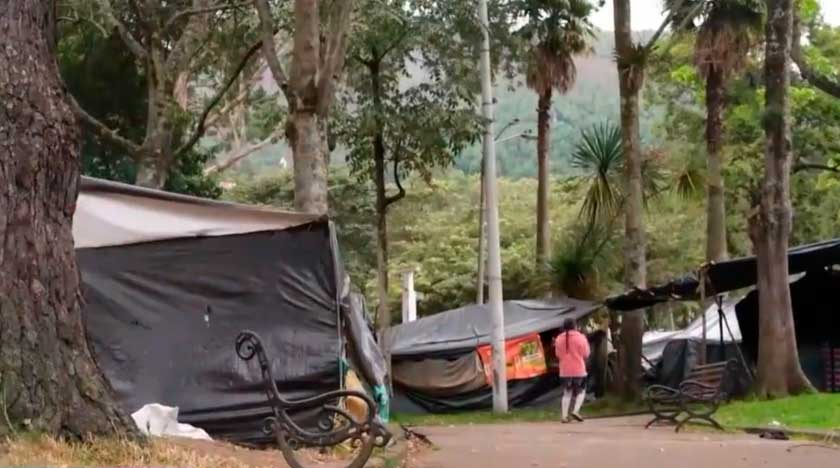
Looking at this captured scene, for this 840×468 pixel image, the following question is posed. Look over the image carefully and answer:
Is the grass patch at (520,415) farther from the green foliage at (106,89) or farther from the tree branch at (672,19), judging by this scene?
the green foliage at (106,89)

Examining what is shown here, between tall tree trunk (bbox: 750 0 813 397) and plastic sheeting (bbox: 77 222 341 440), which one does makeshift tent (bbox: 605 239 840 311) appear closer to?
tall tree trunk (bbox: 750 0 813 397)

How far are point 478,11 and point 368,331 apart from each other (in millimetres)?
11568

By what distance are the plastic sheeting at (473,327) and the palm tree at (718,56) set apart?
3.91 metres

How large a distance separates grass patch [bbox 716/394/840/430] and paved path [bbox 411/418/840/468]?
102 cm

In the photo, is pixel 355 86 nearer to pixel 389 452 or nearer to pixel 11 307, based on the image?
pixel 389 452

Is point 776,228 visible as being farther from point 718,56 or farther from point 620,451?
point 620,451

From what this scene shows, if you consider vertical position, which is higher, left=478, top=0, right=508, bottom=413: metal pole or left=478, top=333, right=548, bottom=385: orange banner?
left=478, top=0, right=508, bottom=413: metal pole

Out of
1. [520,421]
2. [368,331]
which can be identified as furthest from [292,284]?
[520,421]

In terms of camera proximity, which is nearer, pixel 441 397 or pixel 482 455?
pixel 482 455

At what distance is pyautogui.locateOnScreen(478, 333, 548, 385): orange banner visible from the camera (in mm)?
23750

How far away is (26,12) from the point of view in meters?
7.04

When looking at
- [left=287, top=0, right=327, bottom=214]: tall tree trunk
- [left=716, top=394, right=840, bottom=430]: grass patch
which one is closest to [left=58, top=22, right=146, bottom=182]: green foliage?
[left=287, top=0, right=327, bottom=214]: tall tree trunk

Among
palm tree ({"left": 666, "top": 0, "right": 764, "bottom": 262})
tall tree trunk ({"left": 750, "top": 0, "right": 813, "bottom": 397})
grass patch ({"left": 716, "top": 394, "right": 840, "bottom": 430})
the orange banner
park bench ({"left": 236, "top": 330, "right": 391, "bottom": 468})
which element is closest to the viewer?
park bench ({"left": 236, "top": 330, "right": 391, "bottom": 468})

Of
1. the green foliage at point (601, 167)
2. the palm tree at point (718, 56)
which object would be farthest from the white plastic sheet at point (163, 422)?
the palm tree at point (718, 56)
